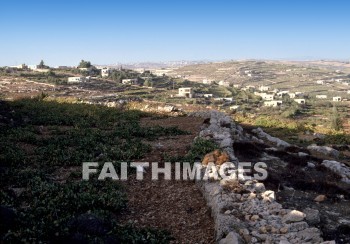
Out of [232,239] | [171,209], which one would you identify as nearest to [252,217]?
[232,239]

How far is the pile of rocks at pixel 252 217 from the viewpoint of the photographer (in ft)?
25.2

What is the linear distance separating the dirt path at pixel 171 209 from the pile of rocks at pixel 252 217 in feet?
1.21

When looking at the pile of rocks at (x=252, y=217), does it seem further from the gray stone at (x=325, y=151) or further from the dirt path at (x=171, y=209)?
the gray stone at (x=325, y=151)

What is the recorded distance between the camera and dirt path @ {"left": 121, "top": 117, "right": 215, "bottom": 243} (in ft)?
29.9

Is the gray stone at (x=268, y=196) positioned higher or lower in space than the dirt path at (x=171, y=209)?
higher

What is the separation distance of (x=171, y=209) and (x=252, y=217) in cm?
264

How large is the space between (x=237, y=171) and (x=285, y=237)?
14.1ft

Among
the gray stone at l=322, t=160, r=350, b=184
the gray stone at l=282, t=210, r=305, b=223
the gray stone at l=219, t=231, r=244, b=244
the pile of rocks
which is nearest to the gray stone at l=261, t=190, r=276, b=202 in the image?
the pile of rocks

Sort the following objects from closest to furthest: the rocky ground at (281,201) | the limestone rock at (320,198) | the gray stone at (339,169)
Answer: the rocky ground at (281,201)
the limestone rock at (320,198)
the gray stone at (339,169)

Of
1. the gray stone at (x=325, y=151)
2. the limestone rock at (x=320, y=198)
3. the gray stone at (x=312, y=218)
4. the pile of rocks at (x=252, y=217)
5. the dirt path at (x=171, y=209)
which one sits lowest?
the gray stone at (x=325, y=151)

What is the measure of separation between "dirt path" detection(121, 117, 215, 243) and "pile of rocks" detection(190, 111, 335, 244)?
1.21ft

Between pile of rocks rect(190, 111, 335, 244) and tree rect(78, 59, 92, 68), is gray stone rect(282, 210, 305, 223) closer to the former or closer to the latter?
pile of rocks rect(190, 111, 335, 244)

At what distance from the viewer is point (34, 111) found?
26797 millimetres

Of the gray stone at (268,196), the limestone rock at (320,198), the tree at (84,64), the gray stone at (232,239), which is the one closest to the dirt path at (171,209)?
the gray stone at (232,239)
